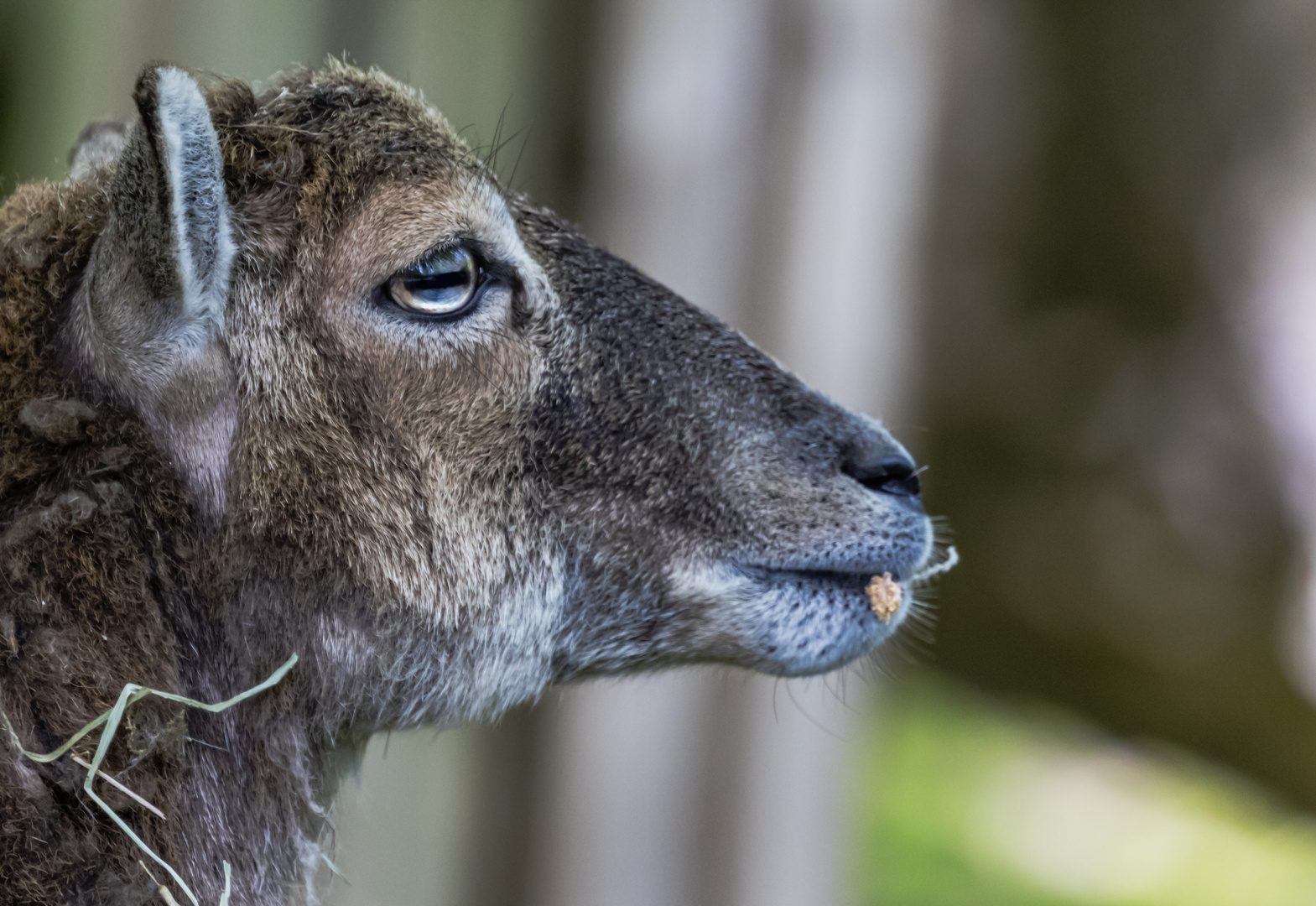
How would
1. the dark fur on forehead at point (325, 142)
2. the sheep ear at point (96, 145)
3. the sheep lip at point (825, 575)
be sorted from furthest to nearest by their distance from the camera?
the sheep ear at point (96, 145), the sheep lip at point (825, 575), the dark fur on forehead at point (325, 142)

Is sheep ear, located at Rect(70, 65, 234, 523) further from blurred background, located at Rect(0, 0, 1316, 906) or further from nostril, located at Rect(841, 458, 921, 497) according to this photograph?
blurred background, located at Rect(0, 0, 1316, 906)

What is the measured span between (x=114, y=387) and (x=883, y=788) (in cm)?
573

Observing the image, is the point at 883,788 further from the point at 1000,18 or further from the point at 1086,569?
the point at 1000,18

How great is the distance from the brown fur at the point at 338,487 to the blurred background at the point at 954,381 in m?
0.72

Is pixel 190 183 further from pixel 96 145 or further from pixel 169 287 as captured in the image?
pixel 96 145


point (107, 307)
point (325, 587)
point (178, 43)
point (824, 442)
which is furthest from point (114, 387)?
point (178, 43)

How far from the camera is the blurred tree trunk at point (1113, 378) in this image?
565 cm

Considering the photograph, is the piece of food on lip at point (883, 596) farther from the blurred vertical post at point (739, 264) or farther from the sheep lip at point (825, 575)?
the blurred vertical post at point (739, 264)

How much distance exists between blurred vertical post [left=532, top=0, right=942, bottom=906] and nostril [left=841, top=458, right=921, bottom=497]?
183 centimetres

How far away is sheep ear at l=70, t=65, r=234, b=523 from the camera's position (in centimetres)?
170

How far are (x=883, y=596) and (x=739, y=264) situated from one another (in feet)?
7.00

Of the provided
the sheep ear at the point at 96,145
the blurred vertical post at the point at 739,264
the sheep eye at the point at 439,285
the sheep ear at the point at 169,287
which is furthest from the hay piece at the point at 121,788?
the blurred vertical post at the point at 739,264

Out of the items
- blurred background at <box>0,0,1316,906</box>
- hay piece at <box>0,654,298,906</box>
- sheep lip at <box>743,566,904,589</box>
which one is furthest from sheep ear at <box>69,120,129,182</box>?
sheep lip at <box>743,566,904,589</box>

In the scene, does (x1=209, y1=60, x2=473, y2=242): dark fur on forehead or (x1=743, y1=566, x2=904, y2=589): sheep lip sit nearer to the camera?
(x1=209, y1=60, x2=473, y2=242): dark fur on forehead
